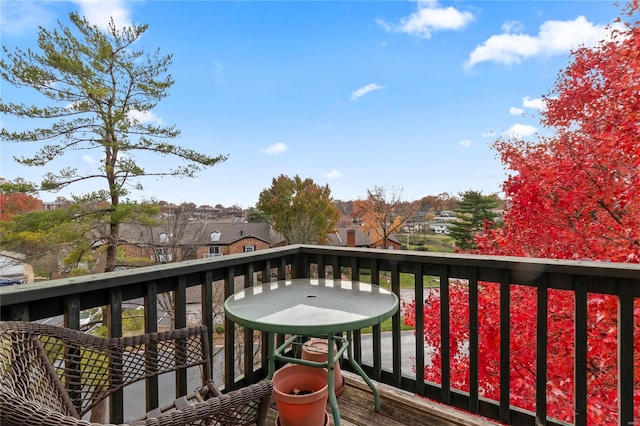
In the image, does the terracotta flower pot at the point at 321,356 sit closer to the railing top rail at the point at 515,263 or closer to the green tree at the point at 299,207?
the railing top rail at the point at 515,263

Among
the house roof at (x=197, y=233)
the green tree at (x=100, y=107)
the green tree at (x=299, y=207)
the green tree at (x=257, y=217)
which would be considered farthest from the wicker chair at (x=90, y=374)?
the green tree at (x=257, y=217)

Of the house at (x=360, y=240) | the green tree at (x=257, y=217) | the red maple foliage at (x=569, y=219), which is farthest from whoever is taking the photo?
the green tree at (x=257, y=217)

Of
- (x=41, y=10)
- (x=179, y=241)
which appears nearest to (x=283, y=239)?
(x=179, y=241)

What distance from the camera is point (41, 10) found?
232 inches

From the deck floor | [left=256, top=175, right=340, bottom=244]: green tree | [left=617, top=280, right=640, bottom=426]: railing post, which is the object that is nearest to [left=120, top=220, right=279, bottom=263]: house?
[left=256, top=175, right=340, bottom=244]: green tree

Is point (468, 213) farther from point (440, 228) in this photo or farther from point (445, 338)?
point (445, 338)

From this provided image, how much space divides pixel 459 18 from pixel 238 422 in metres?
6.74

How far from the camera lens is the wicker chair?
33.0 inches

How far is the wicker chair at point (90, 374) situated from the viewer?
0.84 m

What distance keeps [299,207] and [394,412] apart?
1853 centimetres

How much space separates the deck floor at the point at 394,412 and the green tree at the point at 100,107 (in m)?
8.53

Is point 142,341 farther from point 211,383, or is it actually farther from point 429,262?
point 429,262

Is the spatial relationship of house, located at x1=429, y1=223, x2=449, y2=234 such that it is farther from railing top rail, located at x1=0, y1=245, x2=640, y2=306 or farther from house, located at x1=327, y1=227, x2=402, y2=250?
railing top rail, located at x1=0, y1=245, x2=640, y2=306

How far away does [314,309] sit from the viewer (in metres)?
1.69
